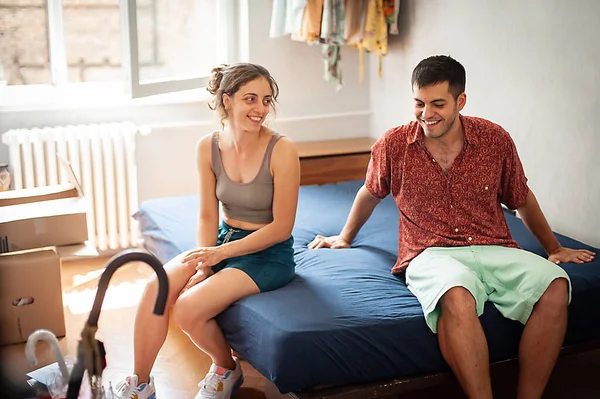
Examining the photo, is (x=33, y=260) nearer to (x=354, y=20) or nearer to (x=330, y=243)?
(x=330, y=243)

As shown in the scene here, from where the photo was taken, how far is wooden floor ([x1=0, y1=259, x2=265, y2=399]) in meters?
2.81

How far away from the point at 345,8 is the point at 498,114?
100cm

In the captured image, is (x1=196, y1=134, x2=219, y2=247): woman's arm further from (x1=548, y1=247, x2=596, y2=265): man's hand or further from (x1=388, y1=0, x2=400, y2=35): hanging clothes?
(x1=388, y1=0, x2=400, y2=35): hanging clothes

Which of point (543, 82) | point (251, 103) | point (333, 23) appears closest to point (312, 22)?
point (333, 23)

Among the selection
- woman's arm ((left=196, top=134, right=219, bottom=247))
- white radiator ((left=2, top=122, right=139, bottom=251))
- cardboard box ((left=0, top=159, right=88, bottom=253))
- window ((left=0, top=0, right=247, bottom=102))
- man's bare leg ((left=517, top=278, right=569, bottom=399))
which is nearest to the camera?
man's bare leg ((left=517, top=278, right=569, bottom=399))

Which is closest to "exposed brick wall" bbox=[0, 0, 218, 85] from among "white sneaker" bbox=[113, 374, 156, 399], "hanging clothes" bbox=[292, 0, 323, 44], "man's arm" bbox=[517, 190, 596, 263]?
"hanging clothes" bbox=[292, 0, 323, 44]

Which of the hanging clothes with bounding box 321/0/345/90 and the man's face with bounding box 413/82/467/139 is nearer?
the man's face with bounding box 413/82/467/139

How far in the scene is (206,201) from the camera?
277cm

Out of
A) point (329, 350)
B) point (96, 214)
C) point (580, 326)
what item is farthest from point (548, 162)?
point (96, 214)

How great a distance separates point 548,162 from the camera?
3443 millimetres

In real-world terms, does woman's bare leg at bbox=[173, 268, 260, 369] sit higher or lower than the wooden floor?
higher

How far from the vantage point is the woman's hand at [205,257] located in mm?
2621

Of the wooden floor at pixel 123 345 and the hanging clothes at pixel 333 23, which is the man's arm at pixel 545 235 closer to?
the wooden floor at pixel 123 345

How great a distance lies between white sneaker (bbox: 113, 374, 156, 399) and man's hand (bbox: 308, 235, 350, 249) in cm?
90
